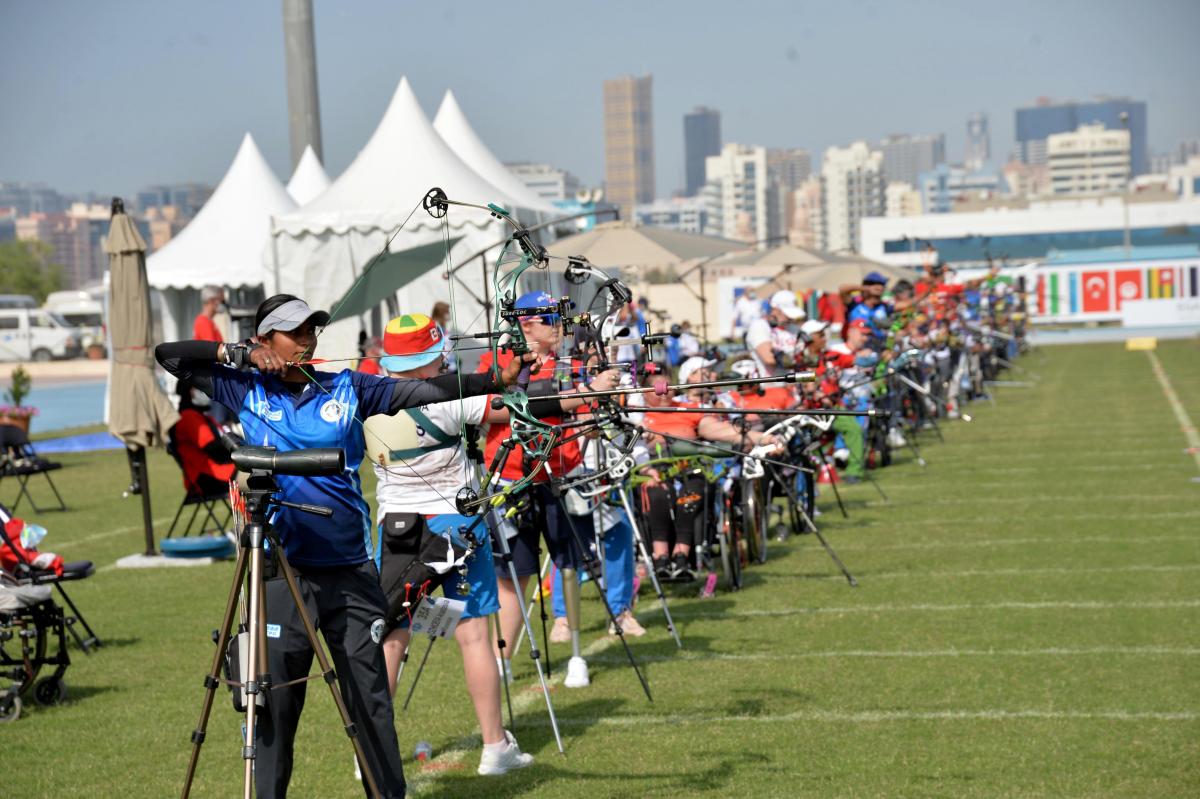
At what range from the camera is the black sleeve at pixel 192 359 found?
16.2 ft

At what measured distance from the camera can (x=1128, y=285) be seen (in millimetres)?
54156

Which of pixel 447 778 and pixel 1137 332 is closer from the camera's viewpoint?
pixel 447 778

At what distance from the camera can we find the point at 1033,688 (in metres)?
7.34

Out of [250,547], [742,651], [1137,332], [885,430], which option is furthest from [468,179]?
[1137,332]

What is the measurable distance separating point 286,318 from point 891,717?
340 cm

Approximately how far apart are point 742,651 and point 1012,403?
1846 cm

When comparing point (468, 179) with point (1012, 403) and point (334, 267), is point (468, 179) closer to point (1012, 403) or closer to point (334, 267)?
point (334, 267)

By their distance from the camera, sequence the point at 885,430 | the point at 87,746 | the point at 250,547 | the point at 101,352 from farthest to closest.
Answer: the point at 101,352
the point at 885,430
the point at 87,746
the point at 250,547

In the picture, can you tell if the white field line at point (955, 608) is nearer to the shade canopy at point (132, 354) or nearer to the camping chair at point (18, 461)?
the shade canopy at point (132, 354)

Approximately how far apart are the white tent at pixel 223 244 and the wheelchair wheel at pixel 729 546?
16.1 meters

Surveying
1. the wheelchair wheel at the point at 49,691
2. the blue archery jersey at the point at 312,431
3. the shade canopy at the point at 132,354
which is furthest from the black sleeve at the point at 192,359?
the shade canopy at the point at 132,354

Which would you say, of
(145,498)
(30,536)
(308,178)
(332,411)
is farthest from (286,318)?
(308,178)

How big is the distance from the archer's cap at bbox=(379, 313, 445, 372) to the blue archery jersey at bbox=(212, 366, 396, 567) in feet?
3.25

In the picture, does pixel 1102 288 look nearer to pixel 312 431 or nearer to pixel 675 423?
pixel 675 423
